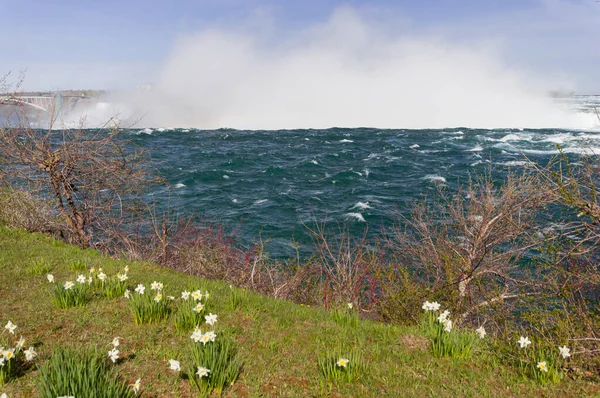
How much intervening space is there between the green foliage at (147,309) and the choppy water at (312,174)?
11.3m

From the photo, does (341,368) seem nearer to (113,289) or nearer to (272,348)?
(272,348)

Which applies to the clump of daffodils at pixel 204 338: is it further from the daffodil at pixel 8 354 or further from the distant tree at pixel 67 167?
the distant tree at pixel 67 167

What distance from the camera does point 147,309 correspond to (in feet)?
18.0

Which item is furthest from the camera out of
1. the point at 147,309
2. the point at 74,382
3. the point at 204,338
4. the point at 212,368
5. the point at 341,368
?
the point at 147,309

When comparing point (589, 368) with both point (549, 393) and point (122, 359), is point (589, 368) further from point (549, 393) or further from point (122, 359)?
point (122, 359)

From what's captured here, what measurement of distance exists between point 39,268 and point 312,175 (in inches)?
1163

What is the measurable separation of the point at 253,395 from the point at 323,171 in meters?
34.0

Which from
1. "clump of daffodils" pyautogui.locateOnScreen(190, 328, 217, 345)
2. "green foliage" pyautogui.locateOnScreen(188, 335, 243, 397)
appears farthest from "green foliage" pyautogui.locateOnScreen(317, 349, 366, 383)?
"clump of daffodils" pyautogui.locateOnScreen(190, 328, 217, 345)

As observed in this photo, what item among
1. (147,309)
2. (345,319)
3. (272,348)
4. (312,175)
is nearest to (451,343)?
(345,319)

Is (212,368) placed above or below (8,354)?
below

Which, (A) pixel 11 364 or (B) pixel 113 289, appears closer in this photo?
(A) pixel 11 364

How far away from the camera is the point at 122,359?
4.68m

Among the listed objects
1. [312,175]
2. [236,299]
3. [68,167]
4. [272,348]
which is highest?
[68,167]

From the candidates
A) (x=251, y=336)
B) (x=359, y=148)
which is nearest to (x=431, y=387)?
(x=251, y=336)
